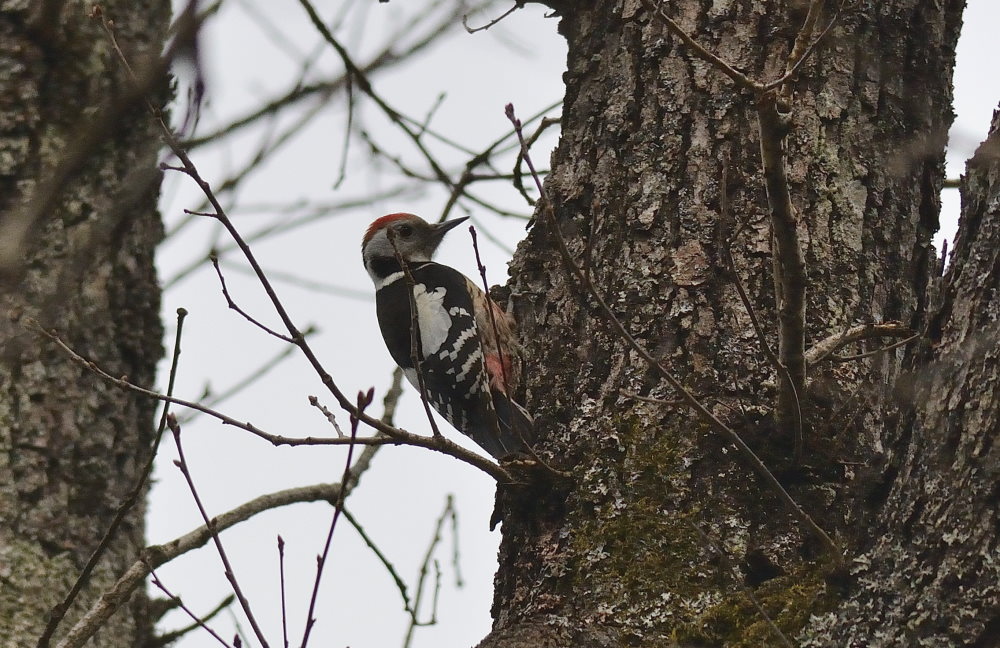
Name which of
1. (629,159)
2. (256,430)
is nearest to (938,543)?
(256,430)

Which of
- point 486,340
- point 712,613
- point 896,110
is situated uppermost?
point 486,340

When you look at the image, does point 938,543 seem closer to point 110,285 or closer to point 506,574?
point 506,574

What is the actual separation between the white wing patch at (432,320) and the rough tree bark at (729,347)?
136 centimetres

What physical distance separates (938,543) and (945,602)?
8 centimetres

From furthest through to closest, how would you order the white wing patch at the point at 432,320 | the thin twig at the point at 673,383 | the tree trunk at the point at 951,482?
the white wing patch at the point at 432,320
the thin twig at the point at 673,383
the tree trunk at the point at 951,482

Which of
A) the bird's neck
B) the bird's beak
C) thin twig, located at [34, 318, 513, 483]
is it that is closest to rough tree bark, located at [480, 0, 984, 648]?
thin twig, located at [34, 318, 513, 483]

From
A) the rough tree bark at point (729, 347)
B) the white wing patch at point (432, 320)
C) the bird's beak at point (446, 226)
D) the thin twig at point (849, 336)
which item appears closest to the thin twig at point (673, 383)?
the rough tree bark at point (729, 347)

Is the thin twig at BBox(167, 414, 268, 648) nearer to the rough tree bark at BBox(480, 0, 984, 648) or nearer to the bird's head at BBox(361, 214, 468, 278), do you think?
the rough tree bark at BBox(480, 0, 984, 648)

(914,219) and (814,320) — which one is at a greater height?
(914,219)

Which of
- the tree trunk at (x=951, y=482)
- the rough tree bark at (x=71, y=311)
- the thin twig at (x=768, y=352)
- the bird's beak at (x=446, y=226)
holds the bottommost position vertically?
the tree trunk at (x=951, y=482)

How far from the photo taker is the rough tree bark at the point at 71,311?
3359 millimetres

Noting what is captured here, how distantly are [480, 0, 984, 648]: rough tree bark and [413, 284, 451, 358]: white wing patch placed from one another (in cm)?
136

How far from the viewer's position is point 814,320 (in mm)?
2545

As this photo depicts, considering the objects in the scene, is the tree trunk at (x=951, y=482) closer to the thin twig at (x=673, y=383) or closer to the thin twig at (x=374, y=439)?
the thin twig at (x=673, y=383)
